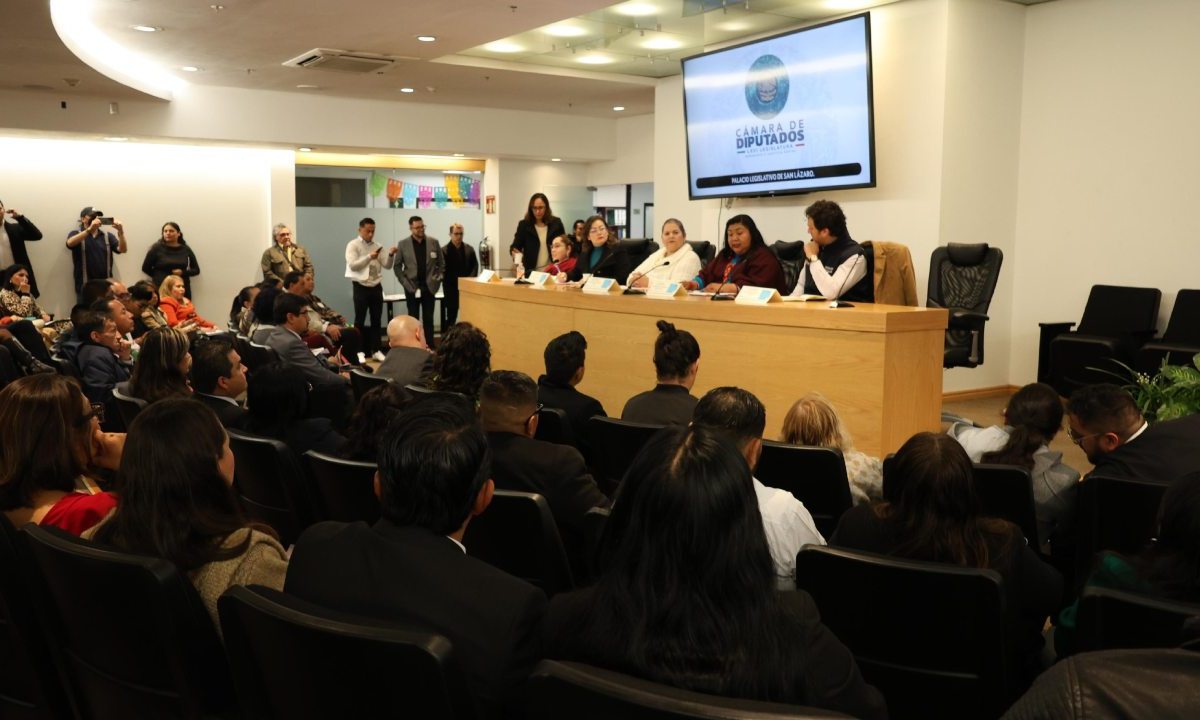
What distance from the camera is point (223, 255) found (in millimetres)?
12922

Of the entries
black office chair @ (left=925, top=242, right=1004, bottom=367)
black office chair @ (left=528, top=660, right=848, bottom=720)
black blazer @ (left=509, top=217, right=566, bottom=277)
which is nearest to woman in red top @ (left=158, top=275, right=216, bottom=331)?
black blazer @ (left=509, top=217, right=566, bottom=277)

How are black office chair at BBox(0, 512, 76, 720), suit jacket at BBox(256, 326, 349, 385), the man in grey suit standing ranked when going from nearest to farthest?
black office chair at BBox(0, 512, 76, 720)
suit jacket at BBox(256, 326, 349, 385)
the man in grey suit standing

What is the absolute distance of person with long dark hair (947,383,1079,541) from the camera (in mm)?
3047

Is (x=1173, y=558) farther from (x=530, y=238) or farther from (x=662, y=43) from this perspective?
(x=530, y=238)

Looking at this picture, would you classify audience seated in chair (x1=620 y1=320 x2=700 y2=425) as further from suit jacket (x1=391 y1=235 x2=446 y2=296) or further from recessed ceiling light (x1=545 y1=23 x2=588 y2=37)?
suit jacket (x1=391 y1=235 x2=446 y2=296)

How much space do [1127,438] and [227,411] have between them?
319 cm

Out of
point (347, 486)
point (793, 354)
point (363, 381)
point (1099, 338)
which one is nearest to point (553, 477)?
point (347, 486)

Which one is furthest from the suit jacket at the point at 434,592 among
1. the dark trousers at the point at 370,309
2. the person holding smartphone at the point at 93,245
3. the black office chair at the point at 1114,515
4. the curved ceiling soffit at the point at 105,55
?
the person holding smartphone at the point at 93,245

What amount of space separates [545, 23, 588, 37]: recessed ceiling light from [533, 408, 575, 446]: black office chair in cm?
611

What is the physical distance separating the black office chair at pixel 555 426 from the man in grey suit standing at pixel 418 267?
8630mm

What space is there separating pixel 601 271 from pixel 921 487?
19.8 feet

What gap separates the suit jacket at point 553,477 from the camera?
2852 mm

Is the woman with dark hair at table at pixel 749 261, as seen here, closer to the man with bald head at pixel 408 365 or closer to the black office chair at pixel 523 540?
the man with bald head at pixel 408 365

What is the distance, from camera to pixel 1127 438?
3.28 meters
